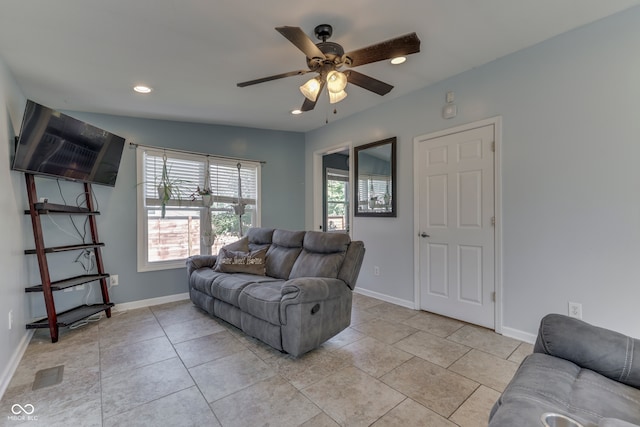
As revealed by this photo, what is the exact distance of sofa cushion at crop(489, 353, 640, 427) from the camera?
0.94 metres

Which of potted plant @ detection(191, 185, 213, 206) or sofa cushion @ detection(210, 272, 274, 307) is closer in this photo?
sofa cushion @ detection(210, 272, 274, 307)

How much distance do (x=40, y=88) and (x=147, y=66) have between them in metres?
1.26

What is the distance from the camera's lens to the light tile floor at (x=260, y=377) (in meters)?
1.66

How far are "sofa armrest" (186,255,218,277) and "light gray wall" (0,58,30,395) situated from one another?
1.40 metres

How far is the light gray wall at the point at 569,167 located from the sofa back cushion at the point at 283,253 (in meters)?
2.01

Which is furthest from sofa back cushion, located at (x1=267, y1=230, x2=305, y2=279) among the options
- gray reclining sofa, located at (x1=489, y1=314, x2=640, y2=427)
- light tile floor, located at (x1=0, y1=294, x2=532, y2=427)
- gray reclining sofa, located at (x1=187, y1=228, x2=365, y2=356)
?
gray reclining sofa, located at (x1=489, y1=314, x2=640, y2=427)

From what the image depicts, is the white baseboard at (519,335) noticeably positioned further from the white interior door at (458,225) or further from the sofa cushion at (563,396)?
the sofa cushion at (563,396)

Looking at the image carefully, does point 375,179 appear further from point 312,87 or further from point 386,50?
point 386,50

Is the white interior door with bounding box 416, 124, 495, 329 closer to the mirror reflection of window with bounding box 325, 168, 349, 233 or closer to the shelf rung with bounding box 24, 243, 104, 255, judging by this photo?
the mirror reflection of window with bounding box 325, 168, 349, 233

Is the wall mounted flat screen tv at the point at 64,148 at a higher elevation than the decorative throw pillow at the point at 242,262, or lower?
higher

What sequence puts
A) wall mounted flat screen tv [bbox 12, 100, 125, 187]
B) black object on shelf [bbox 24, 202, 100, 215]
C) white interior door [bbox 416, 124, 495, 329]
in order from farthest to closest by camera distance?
white interior door [bbox 416, 124, 495, 329] → black object on shelf [bbox 24, 202, 100, 215] → wall mounted flat screen tv [bbox 12, 100, 125, 187]

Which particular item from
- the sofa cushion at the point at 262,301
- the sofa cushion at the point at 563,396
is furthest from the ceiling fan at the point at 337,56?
the sofa cushion at the point at 563,396

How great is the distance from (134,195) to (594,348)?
4286mm

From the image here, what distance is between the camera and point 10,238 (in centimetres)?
229
